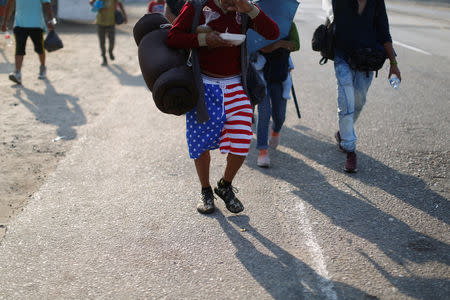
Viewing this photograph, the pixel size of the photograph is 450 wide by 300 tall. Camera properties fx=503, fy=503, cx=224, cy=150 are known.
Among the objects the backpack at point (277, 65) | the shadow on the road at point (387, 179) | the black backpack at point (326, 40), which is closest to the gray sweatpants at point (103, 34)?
the shadow on the road at point (387, 179)

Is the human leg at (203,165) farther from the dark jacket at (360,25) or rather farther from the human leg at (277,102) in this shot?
the dark jacket at (360,25)

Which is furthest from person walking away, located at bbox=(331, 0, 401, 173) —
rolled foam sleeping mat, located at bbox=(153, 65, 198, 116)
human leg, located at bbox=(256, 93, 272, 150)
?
rolled foam sleeping mat, located at bbox=(153, 65, 198, 116)

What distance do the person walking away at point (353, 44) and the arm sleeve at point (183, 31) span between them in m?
1.78

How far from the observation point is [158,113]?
713 centimetres

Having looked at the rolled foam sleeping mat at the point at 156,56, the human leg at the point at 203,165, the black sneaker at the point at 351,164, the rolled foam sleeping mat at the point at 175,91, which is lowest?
the black sneaker at the point at 351,164

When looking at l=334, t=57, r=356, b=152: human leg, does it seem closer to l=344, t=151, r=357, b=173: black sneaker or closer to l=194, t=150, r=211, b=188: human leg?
l=344, t=151, r=357, b=173: black sneaker

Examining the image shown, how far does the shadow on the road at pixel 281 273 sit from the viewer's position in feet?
9.87

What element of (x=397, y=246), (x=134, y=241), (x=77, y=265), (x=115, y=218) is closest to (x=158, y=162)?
(x=115, y=218)

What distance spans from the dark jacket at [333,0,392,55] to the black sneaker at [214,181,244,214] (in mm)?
1866

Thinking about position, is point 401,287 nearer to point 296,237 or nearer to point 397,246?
point 397,246

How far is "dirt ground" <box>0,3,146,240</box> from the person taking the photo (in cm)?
495

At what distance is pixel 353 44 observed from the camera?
4.78m

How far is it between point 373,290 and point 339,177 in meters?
1.91

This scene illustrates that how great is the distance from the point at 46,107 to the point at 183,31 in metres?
4.46
